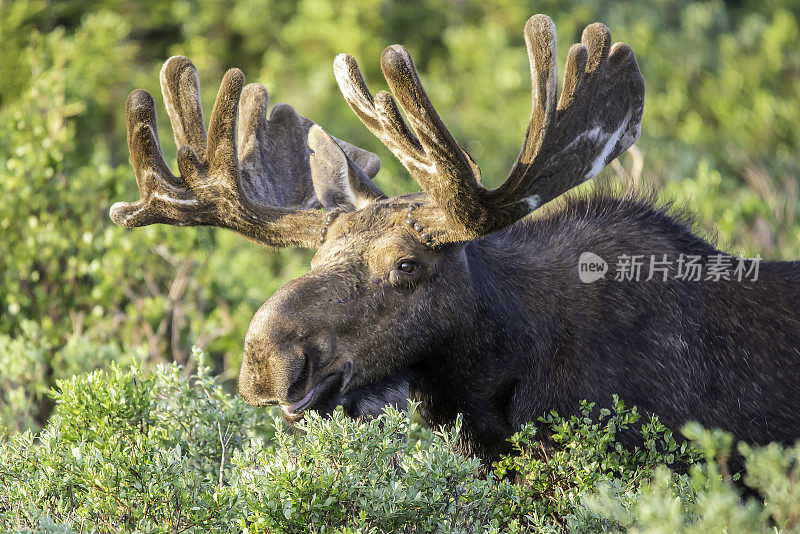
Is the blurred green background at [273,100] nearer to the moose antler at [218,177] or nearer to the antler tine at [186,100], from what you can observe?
the moose antler at [218,177]

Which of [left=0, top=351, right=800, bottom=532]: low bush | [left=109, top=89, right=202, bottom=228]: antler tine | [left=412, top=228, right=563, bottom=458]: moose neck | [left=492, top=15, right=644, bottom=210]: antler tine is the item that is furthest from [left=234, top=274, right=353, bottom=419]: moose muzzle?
[left=109, top=89, right=202, bottom=228]: antler tine

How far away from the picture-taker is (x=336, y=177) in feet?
14.0

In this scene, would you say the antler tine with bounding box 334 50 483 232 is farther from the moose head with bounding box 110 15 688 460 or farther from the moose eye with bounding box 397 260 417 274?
Answer: the moose eye with bounding box 397 260 417 274

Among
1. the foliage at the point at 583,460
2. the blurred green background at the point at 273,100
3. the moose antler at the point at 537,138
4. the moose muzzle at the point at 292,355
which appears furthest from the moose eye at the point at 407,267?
the blurred green background at the point at 273,100

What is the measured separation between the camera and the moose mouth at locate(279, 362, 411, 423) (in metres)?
3.52

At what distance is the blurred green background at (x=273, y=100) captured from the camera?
6.47m

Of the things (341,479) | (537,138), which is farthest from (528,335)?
(341,479)

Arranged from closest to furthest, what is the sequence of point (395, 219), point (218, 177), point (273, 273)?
point (395, 219) < point (218, 177) < point (273, 273)

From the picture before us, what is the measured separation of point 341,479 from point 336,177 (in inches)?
65.2

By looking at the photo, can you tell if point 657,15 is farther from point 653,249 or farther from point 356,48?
point 653,249

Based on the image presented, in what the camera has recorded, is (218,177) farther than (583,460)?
Yes

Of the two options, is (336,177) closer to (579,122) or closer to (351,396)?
(351,396)

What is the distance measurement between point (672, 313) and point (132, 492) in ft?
7.95

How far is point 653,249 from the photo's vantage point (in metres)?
4.25
